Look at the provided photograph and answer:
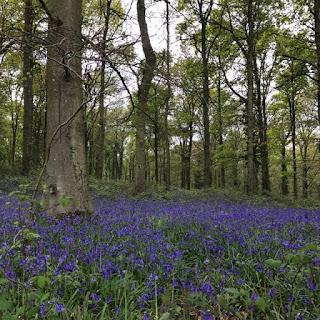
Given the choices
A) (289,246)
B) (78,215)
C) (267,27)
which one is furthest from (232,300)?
(267,27)

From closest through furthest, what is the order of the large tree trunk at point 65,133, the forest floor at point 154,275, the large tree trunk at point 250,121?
the forest floor at point 154,275 → the large tree trunk at point 65,133 → the large tree trunk at point 250,121

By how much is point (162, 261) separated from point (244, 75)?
1861 centimetres

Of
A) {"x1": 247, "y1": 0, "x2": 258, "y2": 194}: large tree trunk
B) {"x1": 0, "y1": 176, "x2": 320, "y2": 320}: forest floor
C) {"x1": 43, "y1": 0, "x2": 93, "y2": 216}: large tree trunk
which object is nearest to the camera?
{"x1": 0, "y1": 176, "x2": 320, "y2": 320}: forest floor

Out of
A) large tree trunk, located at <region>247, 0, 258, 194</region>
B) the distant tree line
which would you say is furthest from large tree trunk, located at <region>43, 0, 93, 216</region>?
large tree trunk, located at <region>247, 0, 258, 194</region>

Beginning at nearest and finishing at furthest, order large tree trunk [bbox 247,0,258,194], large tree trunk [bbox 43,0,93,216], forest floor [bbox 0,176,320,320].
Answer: forest floor [bbox 0,176,320,320]
large tree trunk [bbox 43,0,93,216]
large tree trunk [bbox 247,0,258,194]

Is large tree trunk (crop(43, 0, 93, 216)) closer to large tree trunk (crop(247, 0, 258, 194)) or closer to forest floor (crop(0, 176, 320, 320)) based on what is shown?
forest floor (crop(0, 176, 320, 320))

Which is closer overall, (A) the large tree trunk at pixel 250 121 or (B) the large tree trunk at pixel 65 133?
(B) the large tree trunk at pixel 65 133

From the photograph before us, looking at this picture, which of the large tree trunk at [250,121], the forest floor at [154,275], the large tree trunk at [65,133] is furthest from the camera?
the large tree trunk at [250,121]

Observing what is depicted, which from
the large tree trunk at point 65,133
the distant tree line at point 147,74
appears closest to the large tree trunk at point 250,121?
the distant tree line at point 147,74

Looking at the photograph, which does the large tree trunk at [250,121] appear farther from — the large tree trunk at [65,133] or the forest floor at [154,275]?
the large tree trunk at [65,133]

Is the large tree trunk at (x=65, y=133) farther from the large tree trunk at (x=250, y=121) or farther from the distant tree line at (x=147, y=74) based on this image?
the large tree trunk at (x=250, y=121)

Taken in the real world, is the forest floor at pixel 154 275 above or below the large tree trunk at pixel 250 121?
below

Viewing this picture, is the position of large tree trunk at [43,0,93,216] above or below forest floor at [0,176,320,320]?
above

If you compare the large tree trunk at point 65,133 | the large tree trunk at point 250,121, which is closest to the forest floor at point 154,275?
the large tree trunk at point 65,133
